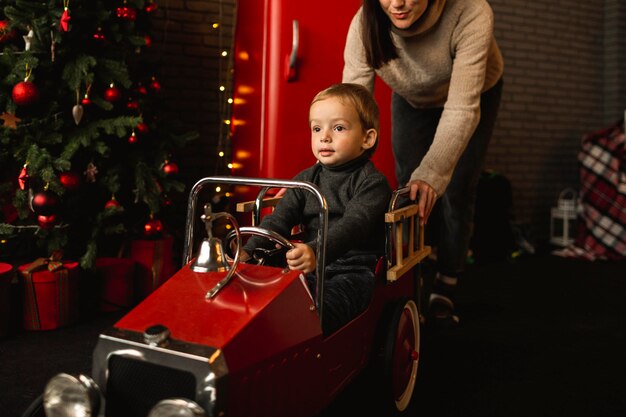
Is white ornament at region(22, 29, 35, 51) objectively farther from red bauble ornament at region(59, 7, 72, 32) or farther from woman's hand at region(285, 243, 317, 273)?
woman's hand at region(285, 243, 317, 273)

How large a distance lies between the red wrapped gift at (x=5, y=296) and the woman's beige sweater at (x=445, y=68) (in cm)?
154

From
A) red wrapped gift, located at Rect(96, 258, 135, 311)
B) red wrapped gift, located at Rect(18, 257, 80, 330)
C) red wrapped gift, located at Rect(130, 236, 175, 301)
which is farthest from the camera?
red wrapped gift, located at Rect(130, 236, 175, 301)

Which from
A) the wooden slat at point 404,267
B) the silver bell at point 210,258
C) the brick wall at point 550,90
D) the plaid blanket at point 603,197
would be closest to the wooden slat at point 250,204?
the wooden slat at point 404,267

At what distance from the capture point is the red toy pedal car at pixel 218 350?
1.03 m

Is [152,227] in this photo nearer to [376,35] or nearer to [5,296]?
[5,296]

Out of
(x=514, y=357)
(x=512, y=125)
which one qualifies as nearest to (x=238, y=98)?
(x=514, y=357)

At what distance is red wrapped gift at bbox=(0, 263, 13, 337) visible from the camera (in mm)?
2316

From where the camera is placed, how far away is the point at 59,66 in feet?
8.43

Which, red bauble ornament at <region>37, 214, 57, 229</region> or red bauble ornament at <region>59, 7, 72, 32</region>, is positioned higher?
red bauble ornament at <region>59, 7, 72, 32</region>

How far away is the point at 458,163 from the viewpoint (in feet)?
7.52

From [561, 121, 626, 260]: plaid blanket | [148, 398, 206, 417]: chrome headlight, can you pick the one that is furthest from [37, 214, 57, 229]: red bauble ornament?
[561, 121, 626, 260]: plaid blanket

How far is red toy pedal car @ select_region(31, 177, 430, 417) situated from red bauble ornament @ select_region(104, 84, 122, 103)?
1377 millimetres

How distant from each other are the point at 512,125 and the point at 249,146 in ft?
8.96

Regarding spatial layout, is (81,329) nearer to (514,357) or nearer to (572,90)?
(514,357)
